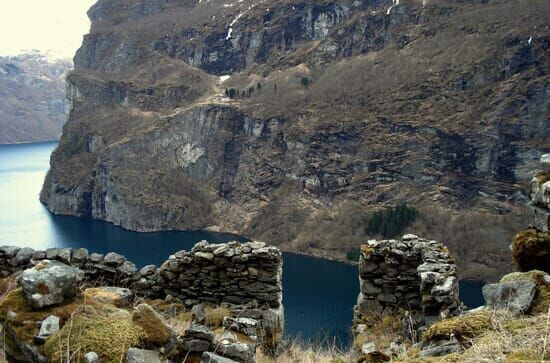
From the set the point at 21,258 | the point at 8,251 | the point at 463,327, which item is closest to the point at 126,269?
the point at 21,258

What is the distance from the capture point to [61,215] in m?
152

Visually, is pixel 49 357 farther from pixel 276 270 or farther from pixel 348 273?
pixel 348 273

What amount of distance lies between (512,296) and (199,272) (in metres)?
7.43

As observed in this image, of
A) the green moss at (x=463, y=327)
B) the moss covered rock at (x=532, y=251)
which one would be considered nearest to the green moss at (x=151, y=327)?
the green moss at (x=463, y=327)

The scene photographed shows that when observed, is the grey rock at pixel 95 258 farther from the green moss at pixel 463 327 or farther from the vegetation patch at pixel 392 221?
the vegetation patch at pixel 392 221

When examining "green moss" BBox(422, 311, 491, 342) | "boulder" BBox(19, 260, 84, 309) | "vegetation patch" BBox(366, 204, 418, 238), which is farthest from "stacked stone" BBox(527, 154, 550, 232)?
"vegetation patch" BBox(366, 204, 418, 238)

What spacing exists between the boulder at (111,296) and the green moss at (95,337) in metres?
1.04

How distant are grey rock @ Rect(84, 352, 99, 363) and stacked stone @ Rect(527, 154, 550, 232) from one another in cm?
752

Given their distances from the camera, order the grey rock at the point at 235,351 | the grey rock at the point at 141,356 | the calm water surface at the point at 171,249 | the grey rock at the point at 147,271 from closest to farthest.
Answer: the grey rock at the point at 141,356 → the grey rock at the point at 235,351 → the grey rock at the point at 147,271 → the calm water surface at the point at 171,249

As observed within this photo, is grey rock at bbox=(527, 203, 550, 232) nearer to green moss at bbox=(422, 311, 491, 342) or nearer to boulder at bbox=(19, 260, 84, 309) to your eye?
green moss at bbox=(422, 311, 491, 342)

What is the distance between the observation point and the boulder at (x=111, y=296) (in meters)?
7.65

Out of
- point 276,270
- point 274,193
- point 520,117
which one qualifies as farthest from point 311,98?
point 276,270

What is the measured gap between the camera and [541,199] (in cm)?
941

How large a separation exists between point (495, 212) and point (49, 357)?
118m
